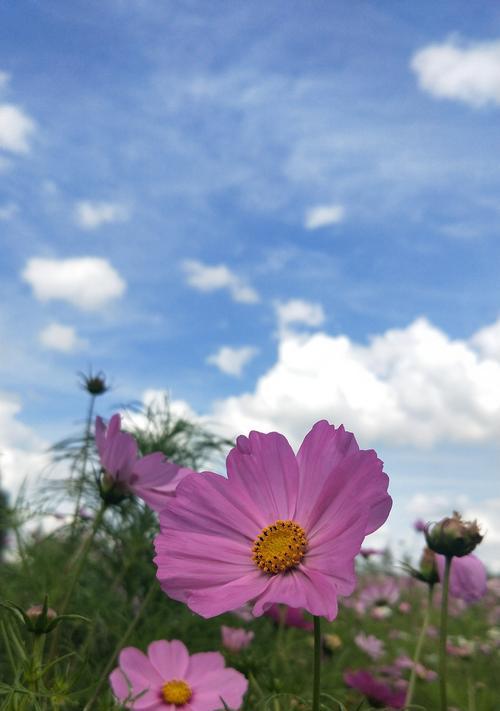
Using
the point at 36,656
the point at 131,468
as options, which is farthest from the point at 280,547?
the point at 131,468

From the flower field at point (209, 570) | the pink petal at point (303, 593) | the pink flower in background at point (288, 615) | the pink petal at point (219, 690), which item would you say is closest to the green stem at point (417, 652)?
the flower field at point (209, 570)

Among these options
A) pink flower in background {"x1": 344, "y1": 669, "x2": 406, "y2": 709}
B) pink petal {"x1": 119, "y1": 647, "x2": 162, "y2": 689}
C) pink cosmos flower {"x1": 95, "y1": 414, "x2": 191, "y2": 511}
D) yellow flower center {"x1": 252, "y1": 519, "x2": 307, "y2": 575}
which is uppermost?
pink cosmos flower {"x1": 95, "y1": 414, "x2": 191, "y2": 511}

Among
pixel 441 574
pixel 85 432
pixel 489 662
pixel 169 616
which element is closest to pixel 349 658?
pixel 489 662

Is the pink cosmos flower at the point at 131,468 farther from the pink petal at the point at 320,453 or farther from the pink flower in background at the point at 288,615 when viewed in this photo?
the pink flower in background at the point at 288,615

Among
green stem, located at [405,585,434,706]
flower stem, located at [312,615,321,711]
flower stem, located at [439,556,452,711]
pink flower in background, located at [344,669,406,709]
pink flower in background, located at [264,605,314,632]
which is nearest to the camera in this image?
flower stem, located at [312,615,321,711]

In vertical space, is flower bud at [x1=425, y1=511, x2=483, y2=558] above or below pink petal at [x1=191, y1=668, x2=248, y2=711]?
above

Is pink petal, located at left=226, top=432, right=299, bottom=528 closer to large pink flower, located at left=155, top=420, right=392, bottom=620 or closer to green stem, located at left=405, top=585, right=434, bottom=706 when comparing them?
large pink flower, located at left=155, top=420, right=392, bottom=620

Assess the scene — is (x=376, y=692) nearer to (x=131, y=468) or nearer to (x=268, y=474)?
(x=131, y=468)

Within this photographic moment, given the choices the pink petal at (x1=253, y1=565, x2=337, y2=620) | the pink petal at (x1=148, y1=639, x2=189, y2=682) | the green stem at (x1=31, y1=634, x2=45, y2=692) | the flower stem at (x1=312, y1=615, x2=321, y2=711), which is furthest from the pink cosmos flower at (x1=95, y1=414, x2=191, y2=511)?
the flower stem at (x1=312, y1=615, x2=321, y2=711)
